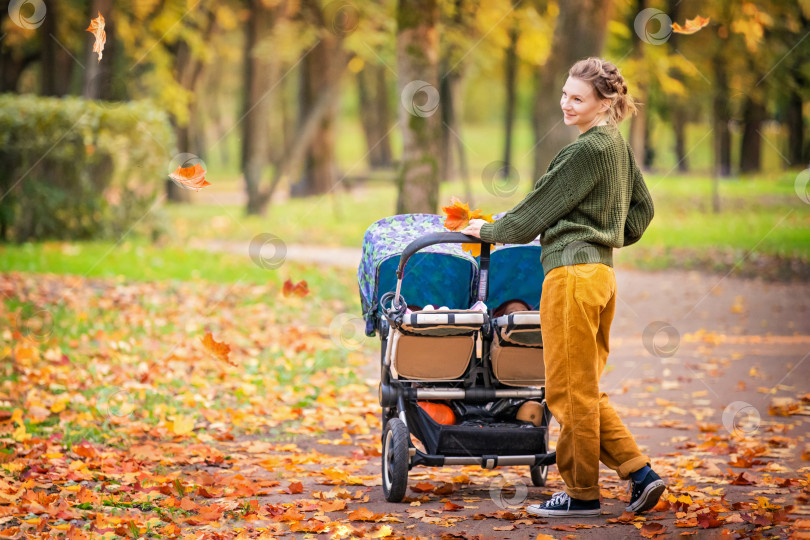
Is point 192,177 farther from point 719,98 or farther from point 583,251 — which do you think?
point 719,98

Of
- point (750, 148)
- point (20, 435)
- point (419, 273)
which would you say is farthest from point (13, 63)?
point (419, 273)

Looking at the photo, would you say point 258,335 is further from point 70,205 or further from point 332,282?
point 70,205

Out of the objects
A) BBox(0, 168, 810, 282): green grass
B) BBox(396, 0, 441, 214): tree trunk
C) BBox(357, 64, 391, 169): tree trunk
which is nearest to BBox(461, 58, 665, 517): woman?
BBox(396, 0, 441, 214): tree trunk

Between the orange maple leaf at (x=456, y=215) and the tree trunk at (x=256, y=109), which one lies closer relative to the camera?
the orange maple leaf at (x=456, y=215)

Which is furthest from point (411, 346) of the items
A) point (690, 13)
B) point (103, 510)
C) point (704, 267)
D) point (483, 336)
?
point (690, 13)

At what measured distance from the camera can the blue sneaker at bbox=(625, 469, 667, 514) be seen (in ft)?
13.1

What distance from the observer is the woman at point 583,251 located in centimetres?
388
